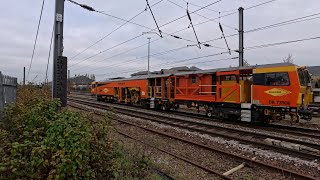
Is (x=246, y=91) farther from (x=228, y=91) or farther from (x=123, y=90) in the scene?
(x=123, y=90)

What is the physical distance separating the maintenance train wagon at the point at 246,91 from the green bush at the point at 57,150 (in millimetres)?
12009

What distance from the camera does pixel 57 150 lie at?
9.70ft

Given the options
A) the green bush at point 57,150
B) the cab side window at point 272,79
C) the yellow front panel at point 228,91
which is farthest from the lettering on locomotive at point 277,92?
the green bush at point 57,150

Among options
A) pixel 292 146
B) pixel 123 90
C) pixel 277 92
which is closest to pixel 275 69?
pixel 277 92

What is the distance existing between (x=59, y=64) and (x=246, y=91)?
467 inches

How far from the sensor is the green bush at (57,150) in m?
2.83

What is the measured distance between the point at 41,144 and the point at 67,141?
27 cm

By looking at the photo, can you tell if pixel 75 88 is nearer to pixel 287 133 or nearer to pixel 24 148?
pixel 287 133

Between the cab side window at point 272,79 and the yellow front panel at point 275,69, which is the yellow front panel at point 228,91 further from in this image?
the yellow front panel at point 275,69

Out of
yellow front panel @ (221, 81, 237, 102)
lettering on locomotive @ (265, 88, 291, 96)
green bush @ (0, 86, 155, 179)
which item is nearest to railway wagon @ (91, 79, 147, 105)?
yellow front panel @ (221, 81, 237, 102)

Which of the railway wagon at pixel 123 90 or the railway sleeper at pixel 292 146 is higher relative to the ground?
the railway wagon at pixel 123 90

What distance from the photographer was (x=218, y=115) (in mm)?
17406

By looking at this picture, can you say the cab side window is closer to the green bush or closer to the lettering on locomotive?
the lettering on locomotive

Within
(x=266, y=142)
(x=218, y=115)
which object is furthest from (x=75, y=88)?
(x=266, y=142)
